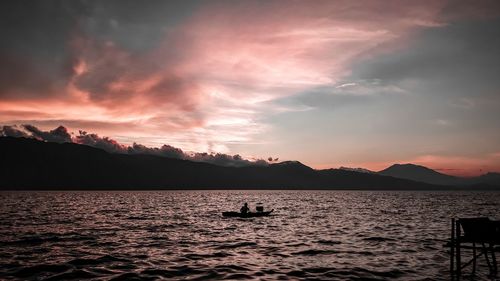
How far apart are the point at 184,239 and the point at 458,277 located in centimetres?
2926

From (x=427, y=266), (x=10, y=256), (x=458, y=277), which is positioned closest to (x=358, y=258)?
(x=427, y=266)

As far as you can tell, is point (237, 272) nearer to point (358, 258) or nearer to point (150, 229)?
point (358, 258)

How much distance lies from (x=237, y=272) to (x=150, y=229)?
105 ft

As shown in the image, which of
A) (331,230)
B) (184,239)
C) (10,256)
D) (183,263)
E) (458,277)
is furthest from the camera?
(331,230)

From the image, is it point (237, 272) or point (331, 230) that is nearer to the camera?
point (237, 272)

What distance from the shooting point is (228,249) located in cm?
3834

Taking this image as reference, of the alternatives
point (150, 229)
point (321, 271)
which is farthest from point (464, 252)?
point (150, 229)

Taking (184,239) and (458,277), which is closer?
(458,277)

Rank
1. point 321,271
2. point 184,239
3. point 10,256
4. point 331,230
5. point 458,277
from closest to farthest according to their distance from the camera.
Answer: point 458,277 < point 321,271 < point 10,256 < point 184,239 < point 331,230

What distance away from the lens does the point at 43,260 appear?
106 feet

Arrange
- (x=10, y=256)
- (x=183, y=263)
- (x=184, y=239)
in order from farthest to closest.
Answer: (x=184, y=239) < (x=10, y=256) < (x=183, y=263)

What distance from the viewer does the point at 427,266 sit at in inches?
1207

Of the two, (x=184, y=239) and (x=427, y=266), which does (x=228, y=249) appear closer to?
(x=184, y=239)

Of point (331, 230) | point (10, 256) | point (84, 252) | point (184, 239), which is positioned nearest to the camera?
point (10, 256)
